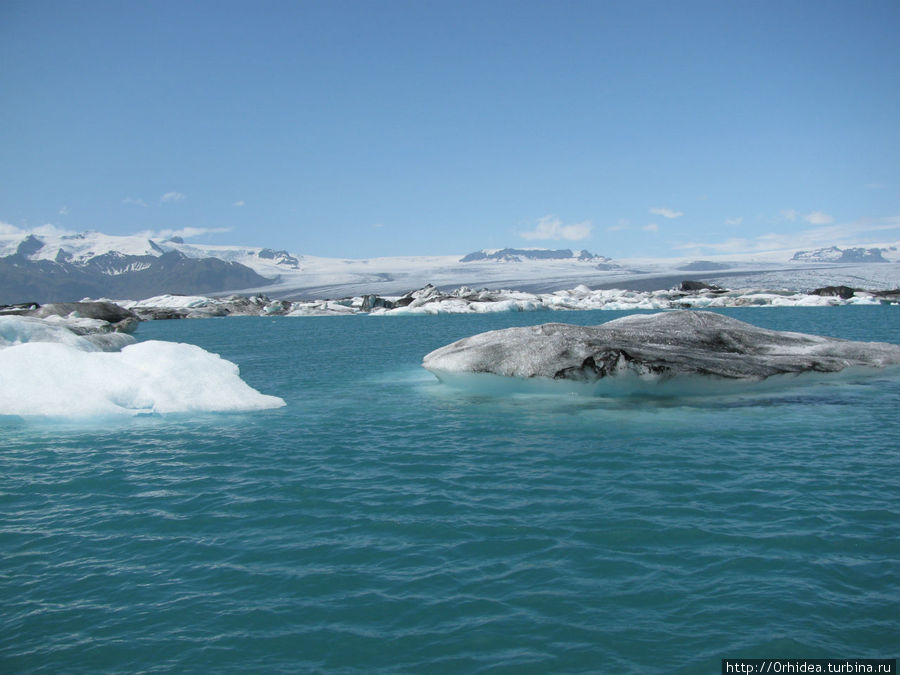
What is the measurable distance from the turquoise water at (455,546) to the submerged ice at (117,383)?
5.47 ft

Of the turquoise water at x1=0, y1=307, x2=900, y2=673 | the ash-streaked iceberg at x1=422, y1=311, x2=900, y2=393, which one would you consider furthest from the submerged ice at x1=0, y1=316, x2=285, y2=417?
the ash-streaked iceberg at x1=422, y1=311, x2=900, y2=393

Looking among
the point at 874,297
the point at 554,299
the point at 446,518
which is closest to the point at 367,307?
the point at 554,299

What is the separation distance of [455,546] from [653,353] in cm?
1085

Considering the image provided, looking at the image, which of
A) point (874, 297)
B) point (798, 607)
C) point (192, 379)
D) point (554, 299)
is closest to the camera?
point (798, 607)

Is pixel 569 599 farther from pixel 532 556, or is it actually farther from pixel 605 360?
pixel 605 360

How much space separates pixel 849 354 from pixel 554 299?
8612 cm

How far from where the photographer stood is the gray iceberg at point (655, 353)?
16656 mm

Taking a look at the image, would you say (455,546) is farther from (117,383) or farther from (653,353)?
(117,383)

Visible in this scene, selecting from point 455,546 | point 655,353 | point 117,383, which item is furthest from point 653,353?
point 117,383

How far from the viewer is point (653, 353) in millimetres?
16828

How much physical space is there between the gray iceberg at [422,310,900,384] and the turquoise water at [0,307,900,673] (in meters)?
2.32

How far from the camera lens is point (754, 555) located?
7.24 m

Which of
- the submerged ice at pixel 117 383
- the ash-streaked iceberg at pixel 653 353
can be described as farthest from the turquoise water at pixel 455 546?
the ash-streaked iceberg at pixel 653 353

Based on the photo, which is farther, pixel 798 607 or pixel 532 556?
pixel 532 556
